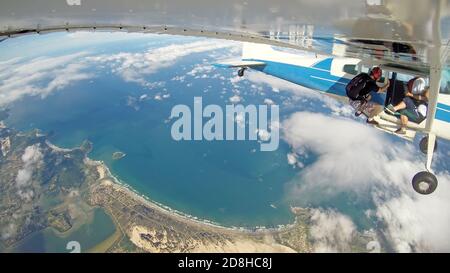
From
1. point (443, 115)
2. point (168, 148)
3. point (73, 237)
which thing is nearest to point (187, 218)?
point (73, 237)

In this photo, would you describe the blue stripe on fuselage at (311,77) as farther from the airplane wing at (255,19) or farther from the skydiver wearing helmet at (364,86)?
the airplane wing at (255,19)

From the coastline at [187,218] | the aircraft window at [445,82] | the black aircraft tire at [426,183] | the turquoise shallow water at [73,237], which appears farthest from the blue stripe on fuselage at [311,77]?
the turquoise shallow water at [73,237]

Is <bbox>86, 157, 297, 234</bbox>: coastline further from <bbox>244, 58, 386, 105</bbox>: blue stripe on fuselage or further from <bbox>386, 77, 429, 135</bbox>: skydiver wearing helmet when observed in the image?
<bbox>386, 77, 429, 135</bbox>: skydiver wearing helmet

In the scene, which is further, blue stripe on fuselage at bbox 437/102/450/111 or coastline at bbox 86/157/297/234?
coastline at bbox 86/157/297/234

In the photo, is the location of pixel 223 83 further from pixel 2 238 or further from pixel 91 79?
pixel 2 238

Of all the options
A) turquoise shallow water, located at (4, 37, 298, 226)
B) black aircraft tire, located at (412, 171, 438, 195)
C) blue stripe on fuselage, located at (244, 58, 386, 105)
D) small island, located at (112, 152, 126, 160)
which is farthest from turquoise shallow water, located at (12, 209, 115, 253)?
black aircraft tire, located at (412, 171, 438, 195)

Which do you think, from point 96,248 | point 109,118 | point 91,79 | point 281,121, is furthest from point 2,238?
point 281,121
